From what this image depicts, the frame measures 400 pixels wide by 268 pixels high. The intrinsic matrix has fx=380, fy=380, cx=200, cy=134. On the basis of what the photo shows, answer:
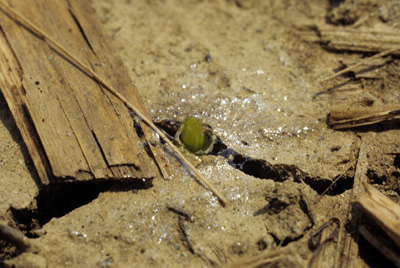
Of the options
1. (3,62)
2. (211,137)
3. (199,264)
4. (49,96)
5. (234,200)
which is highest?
(3,62)

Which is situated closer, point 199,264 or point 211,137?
point 199,264

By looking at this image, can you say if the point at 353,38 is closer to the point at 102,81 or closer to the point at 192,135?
the point at 192,135

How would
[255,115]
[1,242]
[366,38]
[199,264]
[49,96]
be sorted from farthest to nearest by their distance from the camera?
[366,38] → [255,115] → [49,96] → [1,242] → [199,264]

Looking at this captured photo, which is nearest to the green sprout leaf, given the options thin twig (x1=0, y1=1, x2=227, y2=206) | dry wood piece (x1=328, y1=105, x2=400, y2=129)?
thin twig (x1=0, y1=1, x2=227, y2=206)

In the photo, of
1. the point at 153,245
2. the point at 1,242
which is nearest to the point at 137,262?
the point at 153,245

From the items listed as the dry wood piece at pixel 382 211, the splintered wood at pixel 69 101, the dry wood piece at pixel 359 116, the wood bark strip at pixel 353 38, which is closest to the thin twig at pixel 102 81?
the splintered wood at pixel 69 101

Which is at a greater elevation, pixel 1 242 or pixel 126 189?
pixel 126 189

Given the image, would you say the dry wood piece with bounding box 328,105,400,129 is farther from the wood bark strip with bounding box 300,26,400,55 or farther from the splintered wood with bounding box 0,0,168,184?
the splintered wood with bounding box 0,0,168,184

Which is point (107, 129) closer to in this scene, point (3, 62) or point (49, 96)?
point (49, 96)
